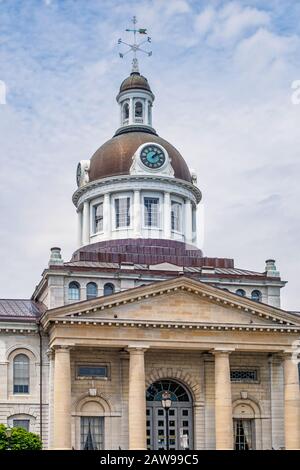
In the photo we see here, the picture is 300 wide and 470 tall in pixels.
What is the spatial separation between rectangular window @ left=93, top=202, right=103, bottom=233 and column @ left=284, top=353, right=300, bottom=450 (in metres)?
18.8

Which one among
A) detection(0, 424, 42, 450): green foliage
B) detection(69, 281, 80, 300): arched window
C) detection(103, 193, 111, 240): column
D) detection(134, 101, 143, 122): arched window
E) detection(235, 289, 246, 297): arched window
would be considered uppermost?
detection(134, 101, 143, 122): arched window

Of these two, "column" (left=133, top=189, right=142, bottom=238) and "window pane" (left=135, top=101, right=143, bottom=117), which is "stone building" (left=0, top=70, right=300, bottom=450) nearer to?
"column" (left=133, top=189, right=142, bottom=238)

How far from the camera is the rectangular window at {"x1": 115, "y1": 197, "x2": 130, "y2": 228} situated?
234 feet

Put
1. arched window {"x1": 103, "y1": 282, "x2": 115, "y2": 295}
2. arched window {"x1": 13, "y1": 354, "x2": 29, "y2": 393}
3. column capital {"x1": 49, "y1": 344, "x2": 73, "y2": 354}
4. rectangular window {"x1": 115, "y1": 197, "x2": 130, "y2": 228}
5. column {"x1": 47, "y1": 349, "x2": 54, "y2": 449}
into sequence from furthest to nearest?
rectangular window {"x1": 115, "y1": 197, "x2": 130, "y2": 228} < arched window {"x1": 103, "y1": 282, "x2": 115, "y2": 295} < arched window {"x1": 13, "y1": 354, "x2": 29, "y2": 393} < column {"x1": 47, "y1": 349, "x2": 54, "y2": 449} < column capital {"x1": 49, "y1": 344, "x2": 73, "y2": 354}

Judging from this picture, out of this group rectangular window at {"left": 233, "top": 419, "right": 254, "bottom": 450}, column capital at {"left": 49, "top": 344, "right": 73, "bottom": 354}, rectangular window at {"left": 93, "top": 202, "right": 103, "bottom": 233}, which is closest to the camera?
column capital at {"left": 49, "top": 344, "right": 73, "bottom": 354}

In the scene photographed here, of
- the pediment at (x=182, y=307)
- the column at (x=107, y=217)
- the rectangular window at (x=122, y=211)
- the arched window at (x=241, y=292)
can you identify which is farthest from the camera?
the rectangular window at (x=122, y=211)

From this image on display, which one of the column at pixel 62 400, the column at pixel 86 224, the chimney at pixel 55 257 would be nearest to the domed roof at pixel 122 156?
the column at pixel 86 224

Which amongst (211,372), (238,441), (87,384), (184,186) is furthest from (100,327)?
(184,186)

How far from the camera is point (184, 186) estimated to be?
72812mm

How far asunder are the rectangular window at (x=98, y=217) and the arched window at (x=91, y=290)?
870 centimetres

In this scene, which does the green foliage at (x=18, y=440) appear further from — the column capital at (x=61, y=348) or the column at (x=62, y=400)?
the column capital at (x=61, y=348)

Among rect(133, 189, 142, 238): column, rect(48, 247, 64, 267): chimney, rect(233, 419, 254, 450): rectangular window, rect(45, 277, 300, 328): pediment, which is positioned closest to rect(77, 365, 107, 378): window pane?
rect(45, 277, 300, 328): pediment

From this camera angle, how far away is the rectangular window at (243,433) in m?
62.4

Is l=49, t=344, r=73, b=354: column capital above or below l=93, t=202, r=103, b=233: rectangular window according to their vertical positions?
below
